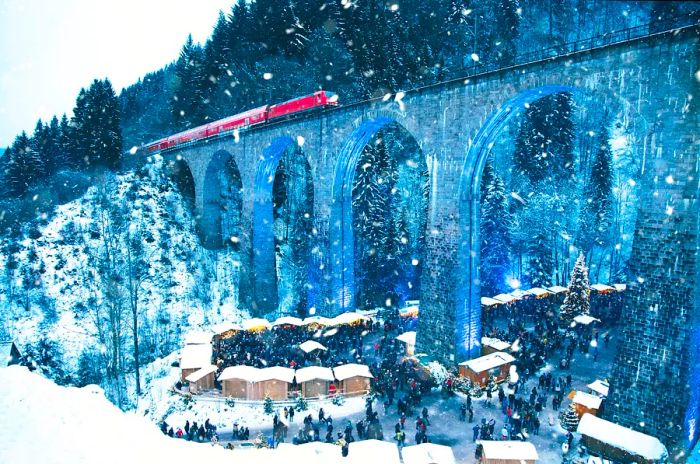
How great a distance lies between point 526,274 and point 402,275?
11869 mm

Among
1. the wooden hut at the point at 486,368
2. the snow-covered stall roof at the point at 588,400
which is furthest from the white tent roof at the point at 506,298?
the snow-covered stall roof at the point at 588,400

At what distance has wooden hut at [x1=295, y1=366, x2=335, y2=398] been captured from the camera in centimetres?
1698

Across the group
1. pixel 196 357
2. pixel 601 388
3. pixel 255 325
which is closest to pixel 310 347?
pixel 255 325

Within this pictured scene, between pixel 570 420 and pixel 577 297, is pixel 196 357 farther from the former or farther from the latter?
pixel 577 297

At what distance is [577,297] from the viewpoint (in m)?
24.7

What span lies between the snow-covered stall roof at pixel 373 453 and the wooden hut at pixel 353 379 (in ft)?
18.8

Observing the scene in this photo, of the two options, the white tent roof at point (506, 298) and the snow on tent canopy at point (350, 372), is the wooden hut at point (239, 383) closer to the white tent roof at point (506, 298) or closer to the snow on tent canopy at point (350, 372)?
the snow on tent canopy at point (350, 372)

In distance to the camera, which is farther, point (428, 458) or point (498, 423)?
point (498, 423)

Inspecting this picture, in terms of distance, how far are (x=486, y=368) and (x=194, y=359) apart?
13173mm

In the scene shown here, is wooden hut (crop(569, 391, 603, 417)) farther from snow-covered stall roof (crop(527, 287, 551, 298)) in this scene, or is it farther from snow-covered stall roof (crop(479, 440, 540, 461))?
snow-covered stall roof (crop(527, 287, 551, 298))

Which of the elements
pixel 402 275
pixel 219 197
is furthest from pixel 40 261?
pixel 402 275

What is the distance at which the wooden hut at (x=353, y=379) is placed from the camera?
17.2 m

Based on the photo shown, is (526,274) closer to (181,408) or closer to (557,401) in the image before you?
(557,401)

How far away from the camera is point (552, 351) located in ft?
68.4
